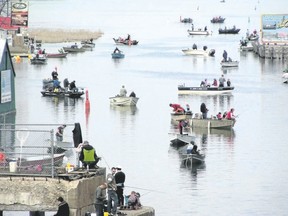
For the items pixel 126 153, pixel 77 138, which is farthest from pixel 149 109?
pixel 77 138

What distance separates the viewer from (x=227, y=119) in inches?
2709

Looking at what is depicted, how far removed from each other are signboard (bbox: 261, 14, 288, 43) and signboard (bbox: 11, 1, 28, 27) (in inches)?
1124

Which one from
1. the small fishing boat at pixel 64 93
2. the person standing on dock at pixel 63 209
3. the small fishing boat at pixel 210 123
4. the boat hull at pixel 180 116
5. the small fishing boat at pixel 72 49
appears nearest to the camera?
the person standing on dock at pixel 63 209

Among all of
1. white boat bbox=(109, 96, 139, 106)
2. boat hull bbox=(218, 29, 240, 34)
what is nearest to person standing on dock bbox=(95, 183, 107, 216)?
white boat bbox=(109, 96, 139, 106)

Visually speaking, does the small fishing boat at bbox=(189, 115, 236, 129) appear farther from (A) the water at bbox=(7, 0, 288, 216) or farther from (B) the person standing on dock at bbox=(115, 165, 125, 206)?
(B) the person standing on dock at bbox=(115, 165, 125, 206)

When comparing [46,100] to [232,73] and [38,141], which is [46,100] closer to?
[232,73]

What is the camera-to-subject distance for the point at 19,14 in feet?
403

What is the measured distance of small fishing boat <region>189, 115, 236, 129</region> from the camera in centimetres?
6850

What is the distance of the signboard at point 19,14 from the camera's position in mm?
121812

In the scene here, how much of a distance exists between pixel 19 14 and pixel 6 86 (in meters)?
60.0

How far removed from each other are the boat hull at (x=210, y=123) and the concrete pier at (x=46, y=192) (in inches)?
1399

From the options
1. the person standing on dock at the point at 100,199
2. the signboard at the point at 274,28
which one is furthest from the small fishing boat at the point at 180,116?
the signboard at the point at 274,28

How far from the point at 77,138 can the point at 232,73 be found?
7669 cm

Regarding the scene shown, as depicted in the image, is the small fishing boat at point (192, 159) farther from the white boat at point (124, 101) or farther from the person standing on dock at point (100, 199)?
the white boat at point (124, 101)
